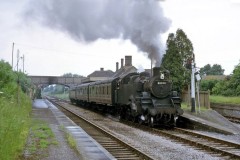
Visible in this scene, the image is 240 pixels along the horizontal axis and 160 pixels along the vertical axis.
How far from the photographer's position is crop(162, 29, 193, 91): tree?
34.1 meters

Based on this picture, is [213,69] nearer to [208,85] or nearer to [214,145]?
[208,85]

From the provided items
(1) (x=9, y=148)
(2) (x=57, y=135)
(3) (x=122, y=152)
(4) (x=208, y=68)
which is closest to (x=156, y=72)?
(2) (x=57, y=135)

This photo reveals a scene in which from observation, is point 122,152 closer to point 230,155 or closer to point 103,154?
point 103,154

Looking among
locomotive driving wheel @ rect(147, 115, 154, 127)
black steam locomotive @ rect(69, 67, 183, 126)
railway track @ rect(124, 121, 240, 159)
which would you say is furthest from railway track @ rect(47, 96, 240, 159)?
black steam locomotive @ rect(69, 67, 183, 126)

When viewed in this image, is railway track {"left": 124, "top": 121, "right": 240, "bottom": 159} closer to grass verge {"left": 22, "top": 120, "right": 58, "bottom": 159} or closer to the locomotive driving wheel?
the locomotive driving wheel

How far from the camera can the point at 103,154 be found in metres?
11.1

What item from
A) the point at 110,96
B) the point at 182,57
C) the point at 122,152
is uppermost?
the point at 182,57

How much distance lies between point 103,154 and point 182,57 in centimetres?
2528

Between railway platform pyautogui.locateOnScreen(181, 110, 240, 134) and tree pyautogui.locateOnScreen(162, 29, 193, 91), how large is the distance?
1119 centimetres

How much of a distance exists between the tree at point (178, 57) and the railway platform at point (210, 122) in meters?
11.2

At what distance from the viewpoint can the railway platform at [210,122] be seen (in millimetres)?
18047

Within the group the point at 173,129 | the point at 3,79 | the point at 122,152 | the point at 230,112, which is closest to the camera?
the point at 122,152

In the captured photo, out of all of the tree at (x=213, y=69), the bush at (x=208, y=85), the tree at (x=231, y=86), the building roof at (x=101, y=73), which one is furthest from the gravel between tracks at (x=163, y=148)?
the tree at (x=213, y=69)

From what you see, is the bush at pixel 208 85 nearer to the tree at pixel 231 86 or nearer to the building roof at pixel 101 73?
the tree at pixel 231 86
